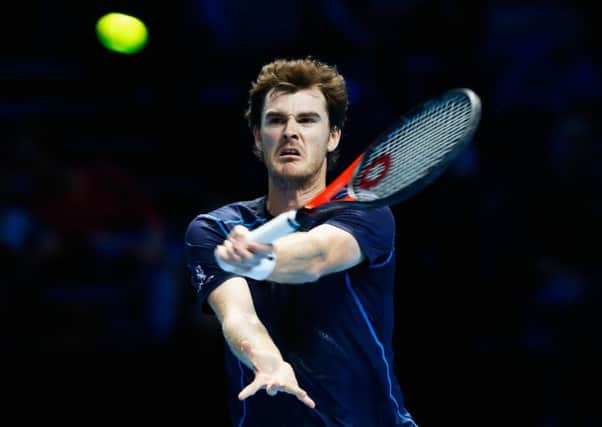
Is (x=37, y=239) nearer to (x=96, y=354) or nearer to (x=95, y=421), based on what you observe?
(x=96, y=354)

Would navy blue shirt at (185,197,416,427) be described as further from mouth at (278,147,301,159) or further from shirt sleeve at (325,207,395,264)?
mouth at (278,147,301,159)

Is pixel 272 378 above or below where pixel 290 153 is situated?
below

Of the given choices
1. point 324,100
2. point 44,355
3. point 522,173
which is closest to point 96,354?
point 44,355

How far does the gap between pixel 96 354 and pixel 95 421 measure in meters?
0.48

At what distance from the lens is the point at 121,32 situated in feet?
19.6

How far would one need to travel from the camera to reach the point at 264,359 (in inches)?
99.7

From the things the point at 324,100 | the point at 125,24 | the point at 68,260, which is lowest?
the point at 68,260

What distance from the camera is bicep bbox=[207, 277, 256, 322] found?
2.77m

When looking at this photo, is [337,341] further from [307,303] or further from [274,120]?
[274,120]

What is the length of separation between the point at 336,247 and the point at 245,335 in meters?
0.39

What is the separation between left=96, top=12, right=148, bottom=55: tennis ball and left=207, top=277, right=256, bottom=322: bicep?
3.50m

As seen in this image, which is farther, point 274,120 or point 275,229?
point 274,120

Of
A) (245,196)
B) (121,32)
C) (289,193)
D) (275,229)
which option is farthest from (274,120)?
(121,32)

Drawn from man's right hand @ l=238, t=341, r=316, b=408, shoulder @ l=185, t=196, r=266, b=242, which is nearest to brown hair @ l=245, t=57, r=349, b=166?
shoulder @ l=185, t=196, r=266, b=242
